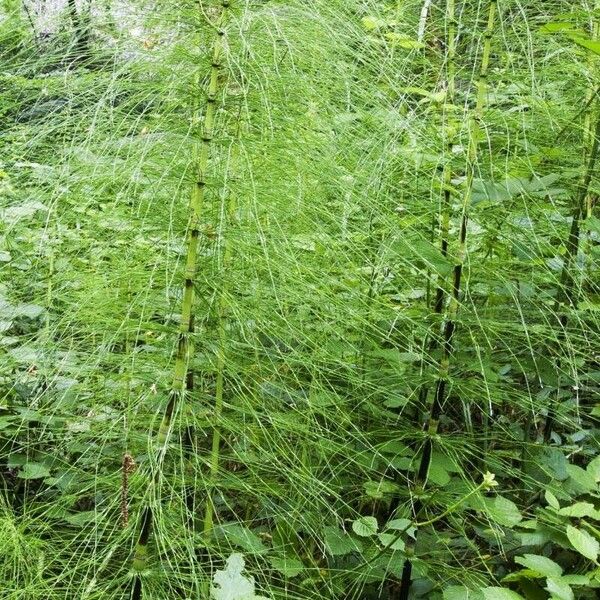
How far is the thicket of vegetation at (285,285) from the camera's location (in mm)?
1308

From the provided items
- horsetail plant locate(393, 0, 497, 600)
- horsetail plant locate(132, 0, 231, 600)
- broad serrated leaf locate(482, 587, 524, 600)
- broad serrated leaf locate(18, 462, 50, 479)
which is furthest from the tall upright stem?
broad serrated leaf locate(18, 462, 50, 479)

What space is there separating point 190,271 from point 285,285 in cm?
20

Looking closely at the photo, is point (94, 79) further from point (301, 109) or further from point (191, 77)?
point (301, 109)

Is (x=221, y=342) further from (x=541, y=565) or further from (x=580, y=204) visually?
(x=580, y=204)

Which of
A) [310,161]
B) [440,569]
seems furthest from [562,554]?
[310,161]

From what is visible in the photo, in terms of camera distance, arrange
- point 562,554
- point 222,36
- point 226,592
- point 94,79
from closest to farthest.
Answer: point 226,592 < point 222,36 < point 94,79 < point 562,554

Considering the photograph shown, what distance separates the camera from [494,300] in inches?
73.9

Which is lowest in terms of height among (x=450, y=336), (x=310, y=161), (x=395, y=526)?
(x=395, y=526)

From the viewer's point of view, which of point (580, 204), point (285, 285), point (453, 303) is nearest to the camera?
point (285, 285)

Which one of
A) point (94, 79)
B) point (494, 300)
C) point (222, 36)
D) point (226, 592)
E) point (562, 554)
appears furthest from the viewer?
point (494, 300)

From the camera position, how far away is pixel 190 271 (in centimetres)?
126

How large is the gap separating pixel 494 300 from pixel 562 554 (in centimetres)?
62

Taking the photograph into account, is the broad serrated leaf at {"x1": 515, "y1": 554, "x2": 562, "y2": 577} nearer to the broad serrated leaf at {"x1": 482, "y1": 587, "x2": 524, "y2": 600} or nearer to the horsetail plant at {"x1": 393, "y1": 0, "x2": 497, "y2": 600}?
the broad serrated leaf at {"x1": 482, "y1": 587, "x2": 524, "y2": 600}

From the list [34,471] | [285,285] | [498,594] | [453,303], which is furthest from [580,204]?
[34,471]
